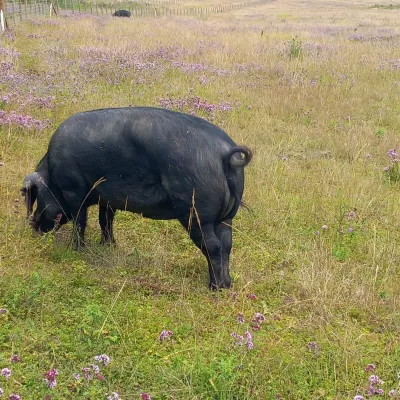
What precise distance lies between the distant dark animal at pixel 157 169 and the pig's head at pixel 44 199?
0.03m

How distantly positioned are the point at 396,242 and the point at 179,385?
323cm

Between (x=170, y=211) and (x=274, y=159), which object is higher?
(x=170, y=211)

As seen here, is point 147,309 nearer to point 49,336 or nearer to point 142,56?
point 49,336

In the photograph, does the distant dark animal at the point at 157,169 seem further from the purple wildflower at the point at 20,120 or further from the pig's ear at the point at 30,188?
the purple wildflower at the point at 20,120

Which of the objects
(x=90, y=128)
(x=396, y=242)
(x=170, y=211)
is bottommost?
(x=396, y=242)

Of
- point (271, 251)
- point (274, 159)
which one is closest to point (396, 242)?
point (271, 251)

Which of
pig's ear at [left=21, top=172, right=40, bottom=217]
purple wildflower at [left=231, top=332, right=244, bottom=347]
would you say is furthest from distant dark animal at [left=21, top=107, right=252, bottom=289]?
purple wildflower at [left=231, top=332, right=244, bottom=347]

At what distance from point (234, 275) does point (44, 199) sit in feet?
6.08

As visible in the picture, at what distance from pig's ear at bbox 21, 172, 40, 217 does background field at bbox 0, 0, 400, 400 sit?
12.5 inches

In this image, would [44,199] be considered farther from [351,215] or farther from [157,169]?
[351,215]

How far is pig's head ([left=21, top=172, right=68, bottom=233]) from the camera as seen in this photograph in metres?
4.54

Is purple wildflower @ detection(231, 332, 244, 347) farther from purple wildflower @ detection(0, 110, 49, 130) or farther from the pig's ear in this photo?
purple wildflower @ detection(0, 110, 49, 130)

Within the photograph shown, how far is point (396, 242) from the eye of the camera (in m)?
5.34

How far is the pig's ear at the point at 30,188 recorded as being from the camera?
454 cm
